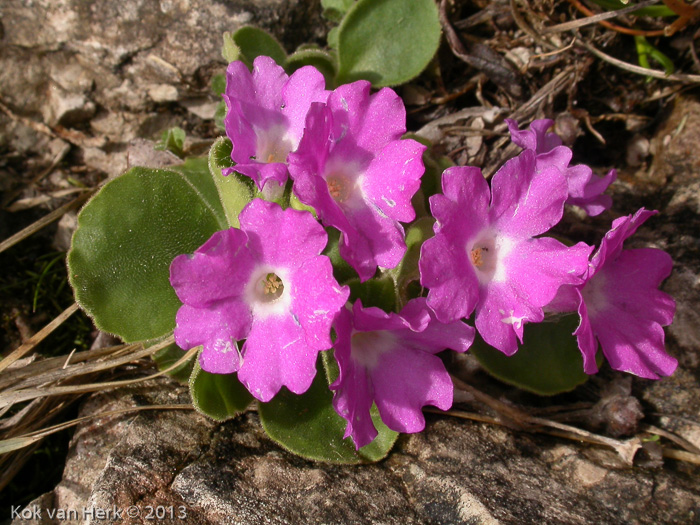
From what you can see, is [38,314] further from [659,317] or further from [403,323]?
[659,317]

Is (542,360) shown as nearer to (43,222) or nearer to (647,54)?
(647,54)

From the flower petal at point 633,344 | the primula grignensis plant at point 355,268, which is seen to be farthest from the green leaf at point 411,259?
the flower petal at point 633,344

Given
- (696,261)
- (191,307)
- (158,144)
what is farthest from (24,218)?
(696,261)

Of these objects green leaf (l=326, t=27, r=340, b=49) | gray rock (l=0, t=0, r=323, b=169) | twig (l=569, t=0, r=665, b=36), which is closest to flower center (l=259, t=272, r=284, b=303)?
green leaf (l=326, t=27, r=340, b=49)

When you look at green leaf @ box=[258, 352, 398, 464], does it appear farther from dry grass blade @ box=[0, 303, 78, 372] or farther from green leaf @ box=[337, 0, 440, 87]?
green leaf @ box=[337, 0, 440, 87]

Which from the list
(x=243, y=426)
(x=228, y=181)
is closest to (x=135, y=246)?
(x=228, y=181)

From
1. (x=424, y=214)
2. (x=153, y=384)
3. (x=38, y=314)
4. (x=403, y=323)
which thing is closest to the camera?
(x=403, y=323)
